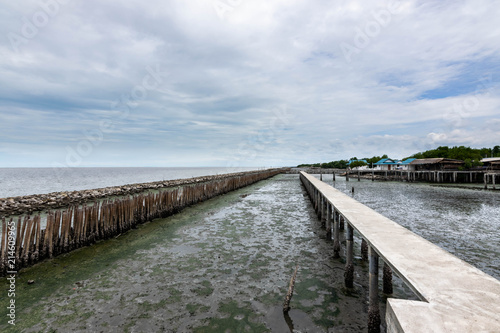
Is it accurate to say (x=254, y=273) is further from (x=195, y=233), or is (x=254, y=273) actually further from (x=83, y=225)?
(x=83, y=225)

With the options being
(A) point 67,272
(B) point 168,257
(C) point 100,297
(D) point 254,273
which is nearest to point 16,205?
(A) point 67,272

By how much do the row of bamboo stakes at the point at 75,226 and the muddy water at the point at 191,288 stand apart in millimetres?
381

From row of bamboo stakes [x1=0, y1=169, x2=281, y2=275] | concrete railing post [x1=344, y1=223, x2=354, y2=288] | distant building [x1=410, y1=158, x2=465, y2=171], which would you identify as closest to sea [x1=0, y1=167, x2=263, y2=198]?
row of bamboo stakes [x1=0, y1=169, x2=281, y2=275]

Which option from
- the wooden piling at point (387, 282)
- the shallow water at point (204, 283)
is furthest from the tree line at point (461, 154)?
the wooden piling at point (387, 282)

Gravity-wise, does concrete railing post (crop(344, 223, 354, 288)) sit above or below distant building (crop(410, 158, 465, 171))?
below

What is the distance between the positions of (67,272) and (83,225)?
7.40ft

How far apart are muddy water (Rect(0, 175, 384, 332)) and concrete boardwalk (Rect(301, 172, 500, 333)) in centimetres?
161

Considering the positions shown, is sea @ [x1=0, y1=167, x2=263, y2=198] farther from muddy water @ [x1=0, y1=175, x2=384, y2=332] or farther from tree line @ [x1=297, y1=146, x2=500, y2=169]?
tree line @ [x1=297, y1=146, x2=500, y2=169]

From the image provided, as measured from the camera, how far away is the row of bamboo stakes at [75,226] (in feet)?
20.3

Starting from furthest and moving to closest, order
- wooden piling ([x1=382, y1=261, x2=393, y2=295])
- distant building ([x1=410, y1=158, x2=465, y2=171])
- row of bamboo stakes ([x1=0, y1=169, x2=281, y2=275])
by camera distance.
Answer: distant building ([x1=410, y1=158, x2=465, y2=171]), row of bamboo stakes ([x1=0, y1=169, x2=281, y2=275]), wooden piling ([x1=382, y1=261, x2=393, y2=295])

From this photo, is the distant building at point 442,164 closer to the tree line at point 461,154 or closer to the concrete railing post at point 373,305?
the tree line at point 461,154

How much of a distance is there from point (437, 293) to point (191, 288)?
4.63m

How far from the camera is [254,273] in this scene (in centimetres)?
631

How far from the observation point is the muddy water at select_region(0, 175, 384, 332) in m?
4.26
